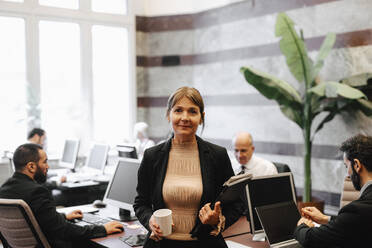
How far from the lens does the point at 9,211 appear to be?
9.20 ft

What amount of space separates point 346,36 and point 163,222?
4472 mm

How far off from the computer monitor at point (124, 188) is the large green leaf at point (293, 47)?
2.51 m

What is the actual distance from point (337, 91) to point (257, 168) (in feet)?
4.14

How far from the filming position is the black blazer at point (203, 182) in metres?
2.03

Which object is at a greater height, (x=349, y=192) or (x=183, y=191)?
(x=183, y=191)

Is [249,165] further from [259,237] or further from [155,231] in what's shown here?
[155,231]

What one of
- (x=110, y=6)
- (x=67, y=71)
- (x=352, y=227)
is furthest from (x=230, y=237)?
(x=110, y=6)

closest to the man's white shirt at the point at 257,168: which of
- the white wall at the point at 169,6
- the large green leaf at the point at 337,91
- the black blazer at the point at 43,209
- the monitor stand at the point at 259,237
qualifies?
the large green leaf at the point at 337,91

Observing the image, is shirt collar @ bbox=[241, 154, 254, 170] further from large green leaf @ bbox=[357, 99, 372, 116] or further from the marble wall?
the marble wall

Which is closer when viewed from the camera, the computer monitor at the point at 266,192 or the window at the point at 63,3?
the computer monitor at the point at 266,192

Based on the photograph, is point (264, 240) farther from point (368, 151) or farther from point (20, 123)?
point (20, 123)

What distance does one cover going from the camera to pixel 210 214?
1.91m

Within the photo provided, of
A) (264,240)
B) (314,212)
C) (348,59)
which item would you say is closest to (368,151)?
(314,212)

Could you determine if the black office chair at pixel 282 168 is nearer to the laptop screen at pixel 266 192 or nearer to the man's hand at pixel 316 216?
the laptop screen at pixel 266 192
